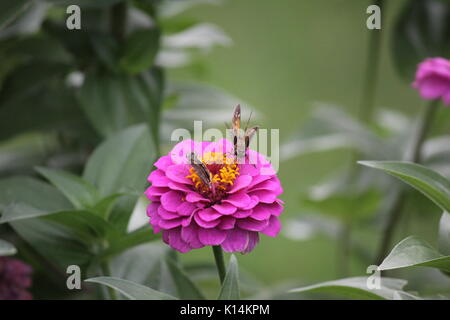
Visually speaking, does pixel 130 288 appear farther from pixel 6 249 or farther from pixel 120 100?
pixel 120 100

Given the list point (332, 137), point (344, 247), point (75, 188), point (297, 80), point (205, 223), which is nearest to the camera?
point (205, 223)

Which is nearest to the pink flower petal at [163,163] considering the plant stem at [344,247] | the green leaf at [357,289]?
the green leaf at [357,289]

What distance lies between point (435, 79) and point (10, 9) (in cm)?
36

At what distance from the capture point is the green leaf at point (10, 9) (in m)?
0.49

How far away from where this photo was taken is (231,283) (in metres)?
0.34

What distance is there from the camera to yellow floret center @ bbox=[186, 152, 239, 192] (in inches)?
13.1

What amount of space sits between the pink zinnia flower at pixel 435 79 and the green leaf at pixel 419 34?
20cm

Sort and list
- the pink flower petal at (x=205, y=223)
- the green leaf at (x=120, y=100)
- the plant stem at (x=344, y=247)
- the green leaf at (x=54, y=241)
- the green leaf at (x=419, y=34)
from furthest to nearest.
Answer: the plant stem at (x=344, y=247)
the green leaf at (x=419, y=34)
the green leaf at (x=120, y=100)
the green leaf at (x=54, y=241)
the pink flower petal at (x=205, y=223)

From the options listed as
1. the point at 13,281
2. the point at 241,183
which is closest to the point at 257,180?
the point at 241,183

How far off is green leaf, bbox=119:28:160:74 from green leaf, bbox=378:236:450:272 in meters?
0.32

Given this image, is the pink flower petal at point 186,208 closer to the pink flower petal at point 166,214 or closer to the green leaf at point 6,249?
the pink flower petal at point 166,214

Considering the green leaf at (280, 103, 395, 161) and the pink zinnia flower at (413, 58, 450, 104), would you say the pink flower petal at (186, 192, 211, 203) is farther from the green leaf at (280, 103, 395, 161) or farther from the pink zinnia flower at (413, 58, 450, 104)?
the green leaf at (280, 103, 395, 161)

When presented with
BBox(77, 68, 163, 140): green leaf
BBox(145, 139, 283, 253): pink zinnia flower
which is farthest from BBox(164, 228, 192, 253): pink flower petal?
BBox(77, 68, 163, 140): green leaf
